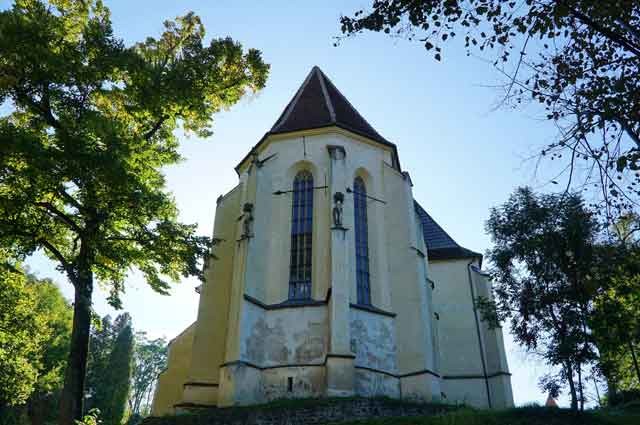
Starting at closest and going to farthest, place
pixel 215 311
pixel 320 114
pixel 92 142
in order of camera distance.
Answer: pixel 92 142, pixel 215 311, pixel 320 114

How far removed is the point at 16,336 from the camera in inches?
701

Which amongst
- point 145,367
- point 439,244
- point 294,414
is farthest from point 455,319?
point 145,367

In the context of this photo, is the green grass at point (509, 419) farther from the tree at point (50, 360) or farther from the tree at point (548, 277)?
the tree at point (50, 360)

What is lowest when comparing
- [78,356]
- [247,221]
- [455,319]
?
[78,356]

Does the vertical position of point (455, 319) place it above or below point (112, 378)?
above

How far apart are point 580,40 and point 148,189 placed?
377 inches

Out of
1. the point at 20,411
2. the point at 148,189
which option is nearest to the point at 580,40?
the point at 148,189

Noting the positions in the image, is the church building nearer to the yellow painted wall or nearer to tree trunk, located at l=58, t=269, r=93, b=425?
the yellow painted wall

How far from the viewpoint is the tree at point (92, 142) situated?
38.0 feet

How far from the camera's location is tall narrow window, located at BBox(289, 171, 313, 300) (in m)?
18.2

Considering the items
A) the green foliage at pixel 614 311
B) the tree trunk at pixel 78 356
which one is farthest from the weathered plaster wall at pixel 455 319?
the tree trunk at pixel 78 356

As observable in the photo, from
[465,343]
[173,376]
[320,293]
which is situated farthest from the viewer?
[465,343]

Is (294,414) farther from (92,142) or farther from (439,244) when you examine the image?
(439,244)

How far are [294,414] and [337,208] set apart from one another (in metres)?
6.99
